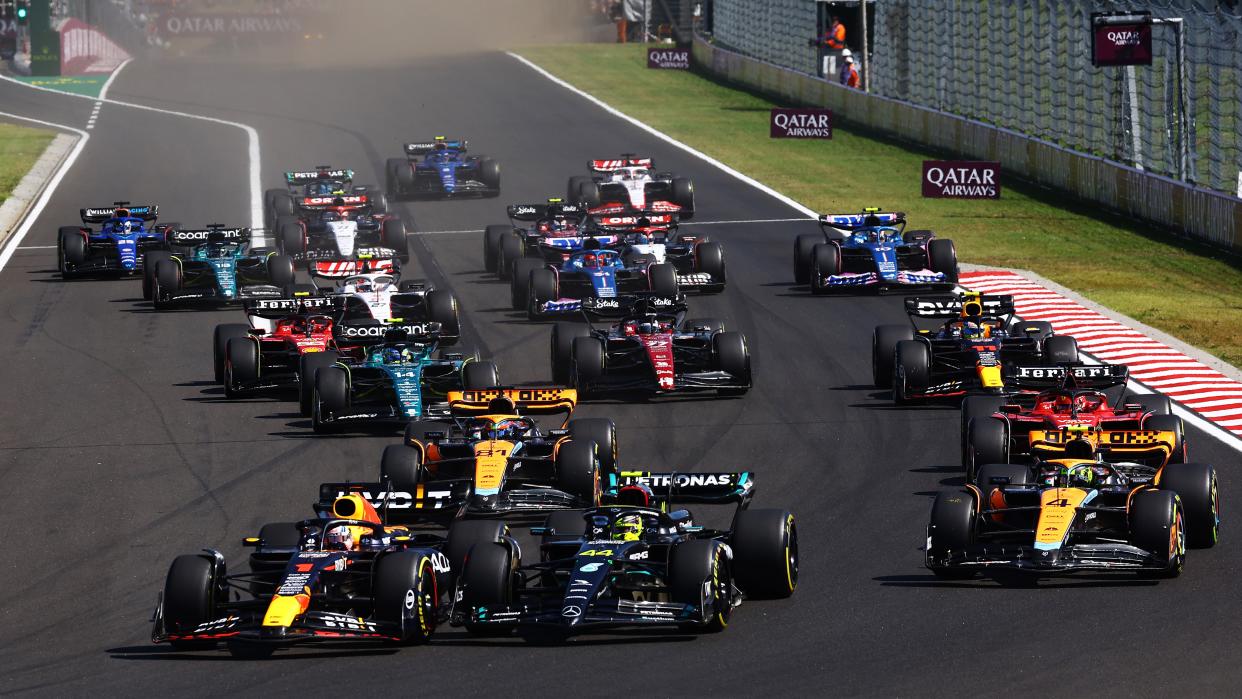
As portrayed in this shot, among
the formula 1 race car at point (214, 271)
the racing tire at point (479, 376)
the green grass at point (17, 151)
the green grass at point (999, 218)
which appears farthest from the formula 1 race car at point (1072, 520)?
the green grass at point (17, 151)

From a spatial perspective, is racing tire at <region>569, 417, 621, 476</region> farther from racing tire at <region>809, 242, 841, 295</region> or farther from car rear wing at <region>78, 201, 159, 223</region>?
car rear wing at <region>78, 201, 159, 223</region>

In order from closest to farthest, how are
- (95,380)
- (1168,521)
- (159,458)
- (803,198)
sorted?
(1168,521)
(159,458)
(95,380)
(803,198)

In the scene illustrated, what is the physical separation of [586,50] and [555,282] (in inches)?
2478

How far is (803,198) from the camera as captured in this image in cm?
4928

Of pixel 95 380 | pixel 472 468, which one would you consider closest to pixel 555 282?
pixel 95 380

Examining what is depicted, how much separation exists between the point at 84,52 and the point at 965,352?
80.0 meters

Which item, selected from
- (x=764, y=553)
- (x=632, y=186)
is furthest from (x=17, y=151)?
(x=764, y=553)

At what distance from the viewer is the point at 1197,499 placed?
18188 millimetres

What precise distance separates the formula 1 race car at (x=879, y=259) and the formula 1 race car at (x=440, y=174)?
1615 centimetres

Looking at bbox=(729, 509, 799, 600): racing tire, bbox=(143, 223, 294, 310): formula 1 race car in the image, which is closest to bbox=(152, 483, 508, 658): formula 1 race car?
bbox=(729, 509, 799, 600): racing tire

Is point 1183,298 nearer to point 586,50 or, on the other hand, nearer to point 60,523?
point 60,523

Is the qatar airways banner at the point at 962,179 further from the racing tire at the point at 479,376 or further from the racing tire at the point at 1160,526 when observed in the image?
the racing tire at the point at 1160,526

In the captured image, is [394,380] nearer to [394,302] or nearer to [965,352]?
[394,302]

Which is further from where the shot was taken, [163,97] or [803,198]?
[163,97]
